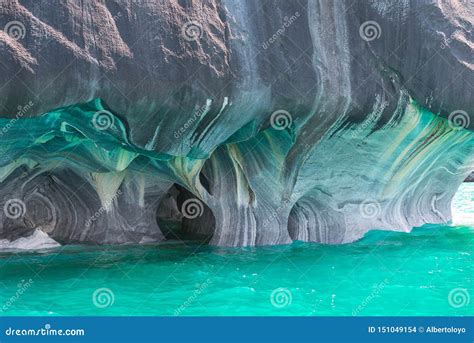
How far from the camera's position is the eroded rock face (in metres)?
8.00

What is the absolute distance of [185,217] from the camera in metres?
13.8

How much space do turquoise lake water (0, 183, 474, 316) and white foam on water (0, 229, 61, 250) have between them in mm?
583

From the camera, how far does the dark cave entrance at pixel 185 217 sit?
1276 cm

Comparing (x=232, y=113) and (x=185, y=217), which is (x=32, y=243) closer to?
(x=185, y=217)

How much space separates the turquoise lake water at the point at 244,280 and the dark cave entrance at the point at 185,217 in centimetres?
103

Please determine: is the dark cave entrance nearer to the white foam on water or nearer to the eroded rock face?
the eroded rock face

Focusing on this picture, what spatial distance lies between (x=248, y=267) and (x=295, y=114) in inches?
102

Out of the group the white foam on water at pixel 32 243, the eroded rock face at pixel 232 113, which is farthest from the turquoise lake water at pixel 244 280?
the eroded rock face at pixel 232 113

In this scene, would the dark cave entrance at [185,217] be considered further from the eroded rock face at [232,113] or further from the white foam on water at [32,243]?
the white foam on water at [32,243]

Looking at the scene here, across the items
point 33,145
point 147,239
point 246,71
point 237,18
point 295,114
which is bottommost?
point 147,239

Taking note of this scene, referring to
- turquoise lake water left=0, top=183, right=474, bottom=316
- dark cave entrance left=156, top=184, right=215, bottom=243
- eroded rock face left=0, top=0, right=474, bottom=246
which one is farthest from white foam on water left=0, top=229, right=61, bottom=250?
dark cave entrance left=156, top=184, right=215, bottom=243

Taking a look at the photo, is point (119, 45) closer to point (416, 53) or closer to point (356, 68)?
point (356, 68)

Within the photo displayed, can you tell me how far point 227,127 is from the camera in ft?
31.2

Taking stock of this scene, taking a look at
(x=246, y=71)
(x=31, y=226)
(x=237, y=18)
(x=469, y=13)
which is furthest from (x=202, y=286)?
(x=469, y=13)
